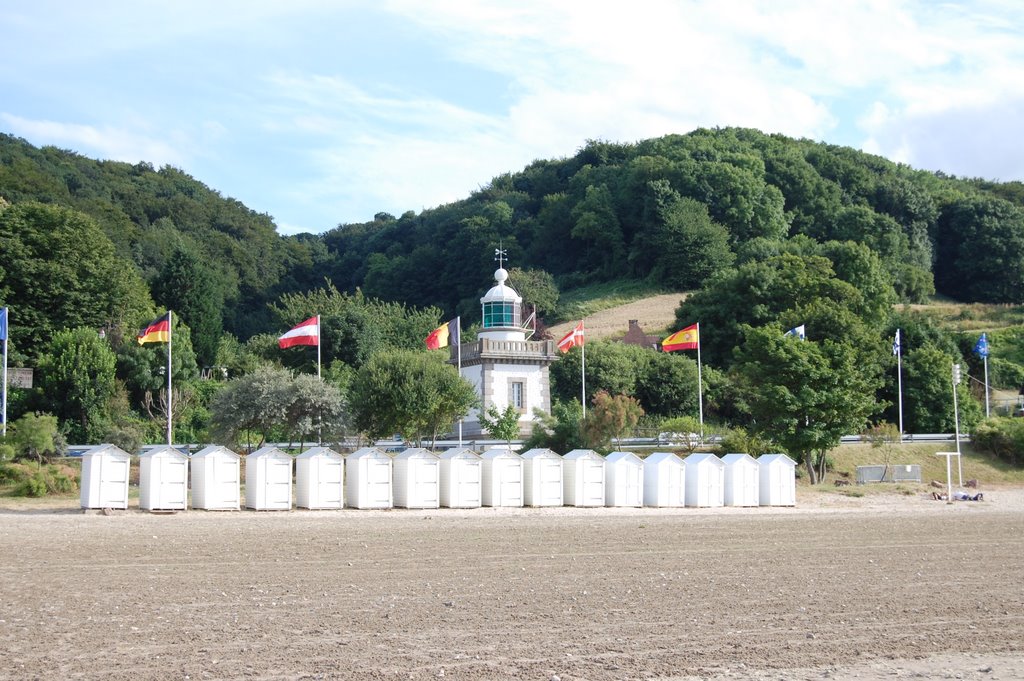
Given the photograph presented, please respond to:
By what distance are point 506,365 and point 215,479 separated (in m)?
22.5

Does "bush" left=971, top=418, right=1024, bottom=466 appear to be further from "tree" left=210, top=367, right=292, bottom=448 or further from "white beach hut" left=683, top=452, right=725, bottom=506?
"tree" left=210, top=367, right=292, bottom=448

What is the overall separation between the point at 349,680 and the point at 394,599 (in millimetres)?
4799

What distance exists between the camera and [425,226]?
137250mm

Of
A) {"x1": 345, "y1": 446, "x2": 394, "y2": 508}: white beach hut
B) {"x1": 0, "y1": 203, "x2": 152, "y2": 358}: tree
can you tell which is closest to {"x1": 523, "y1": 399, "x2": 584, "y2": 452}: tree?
{"x1": 345, "y1": 446, "x2": 394, "y2": 508}: white beach hut

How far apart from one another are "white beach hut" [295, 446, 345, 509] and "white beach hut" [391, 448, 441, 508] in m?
1.63

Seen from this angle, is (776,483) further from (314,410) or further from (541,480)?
(314,410)

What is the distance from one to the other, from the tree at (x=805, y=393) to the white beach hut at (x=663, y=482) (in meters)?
9.75

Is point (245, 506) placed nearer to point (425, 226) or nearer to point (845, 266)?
point (845, 266)

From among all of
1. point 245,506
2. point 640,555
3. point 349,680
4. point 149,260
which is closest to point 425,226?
point 149,260

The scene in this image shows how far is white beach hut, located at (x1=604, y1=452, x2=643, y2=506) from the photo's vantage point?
37094 mm

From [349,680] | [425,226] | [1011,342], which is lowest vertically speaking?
[349,680]

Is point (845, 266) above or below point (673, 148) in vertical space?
below

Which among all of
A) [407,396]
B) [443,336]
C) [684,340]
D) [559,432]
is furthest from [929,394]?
[407,396]

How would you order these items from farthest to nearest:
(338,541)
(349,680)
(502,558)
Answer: (338,541), (502,558), (349,680)
